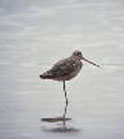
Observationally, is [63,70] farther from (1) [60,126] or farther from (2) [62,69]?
(1) [60,126]

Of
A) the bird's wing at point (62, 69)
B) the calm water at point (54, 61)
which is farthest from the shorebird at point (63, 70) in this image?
the calm water at point (54, 61)

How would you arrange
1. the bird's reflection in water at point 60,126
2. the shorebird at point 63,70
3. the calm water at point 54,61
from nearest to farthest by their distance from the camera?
1. the bird's reflection in water at point 60,126
2. the calm water at point 54,61
3. the shorebird at point 63,70

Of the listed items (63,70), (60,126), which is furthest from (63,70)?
(60,126)

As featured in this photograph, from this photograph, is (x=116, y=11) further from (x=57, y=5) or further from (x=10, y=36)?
(x=10, y=36)

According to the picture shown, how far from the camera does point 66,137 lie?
5.44 metres

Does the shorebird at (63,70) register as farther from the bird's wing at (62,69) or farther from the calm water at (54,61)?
the calm water at (54,61)

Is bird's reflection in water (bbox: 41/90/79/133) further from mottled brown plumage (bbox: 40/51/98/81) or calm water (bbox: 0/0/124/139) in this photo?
mottled brown plumage (bbox: 40/51/98/81)

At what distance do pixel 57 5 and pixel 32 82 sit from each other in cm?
305

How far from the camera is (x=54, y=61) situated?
7.89 meters

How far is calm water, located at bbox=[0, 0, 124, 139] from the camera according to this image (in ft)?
19.2

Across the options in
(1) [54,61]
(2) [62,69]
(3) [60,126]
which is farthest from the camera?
(1) [54,61]

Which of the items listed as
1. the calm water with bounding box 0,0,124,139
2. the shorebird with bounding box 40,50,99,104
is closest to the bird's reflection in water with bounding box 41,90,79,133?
the calm water with bounding box 0,0,124,139

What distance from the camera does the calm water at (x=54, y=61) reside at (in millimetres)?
5844

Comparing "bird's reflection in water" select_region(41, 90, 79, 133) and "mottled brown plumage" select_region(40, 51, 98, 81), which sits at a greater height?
"mottled brown plumage" select_region(40, 51, 98, 81)
